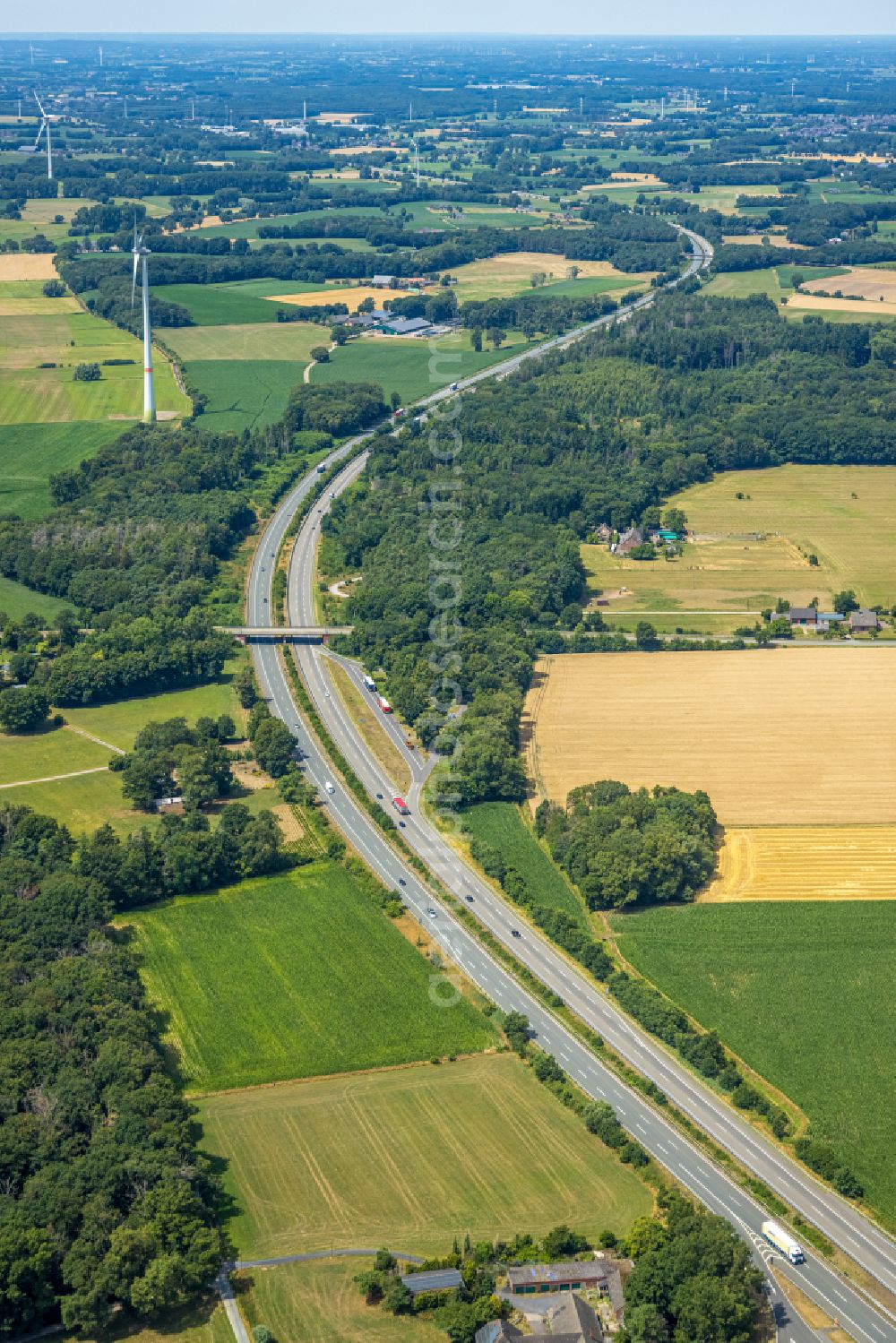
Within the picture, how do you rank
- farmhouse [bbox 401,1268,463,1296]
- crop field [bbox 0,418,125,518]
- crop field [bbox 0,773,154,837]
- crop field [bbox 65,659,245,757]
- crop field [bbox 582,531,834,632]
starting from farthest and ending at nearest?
crop field [bbox 0,418,125,518] → crop field [bbox 582,531,834,632] → crop field [bbox 65,659,245,757] → crop field [bbox 0,773,154,837] → farmhouse [bbox 401,1268,463,1296]

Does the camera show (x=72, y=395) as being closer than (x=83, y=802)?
No

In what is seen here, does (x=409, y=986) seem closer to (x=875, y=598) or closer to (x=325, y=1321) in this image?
(x=325, y=1321)

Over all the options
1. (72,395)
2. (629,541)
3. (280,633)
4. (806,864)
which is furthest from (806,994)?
(72,395)

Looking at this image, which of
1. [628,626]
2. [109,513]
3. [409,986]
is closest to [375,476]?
[109,513]

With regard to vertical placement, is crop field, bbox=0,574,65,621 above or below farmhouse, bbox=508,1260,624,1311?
above

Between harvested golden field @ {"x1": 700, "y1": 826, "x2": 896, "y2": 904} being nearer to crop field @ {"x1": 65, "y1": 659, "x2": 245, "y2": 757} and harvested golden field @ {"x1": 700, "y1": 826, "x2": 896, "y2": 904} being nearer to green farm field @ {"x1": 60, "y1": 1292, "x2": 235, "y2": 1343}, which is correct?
crop field @ {"x1": 65, "y1": 659, "x2": 245, "y2": 757}

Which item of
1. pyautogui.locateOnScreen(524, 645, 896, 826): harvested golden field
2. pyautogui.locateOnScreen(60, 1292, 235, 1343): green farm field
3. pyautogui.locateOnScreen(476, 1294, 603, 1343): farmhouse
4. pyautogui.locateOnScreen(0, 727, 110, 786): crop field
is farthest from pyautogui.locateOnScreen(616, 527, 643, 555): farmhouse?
pyautogui.locateOnScreen(60, 1292, 235, 1343): green farm field

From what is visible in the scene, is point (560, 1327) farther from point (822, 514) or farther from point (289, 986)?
point (822, 514)
